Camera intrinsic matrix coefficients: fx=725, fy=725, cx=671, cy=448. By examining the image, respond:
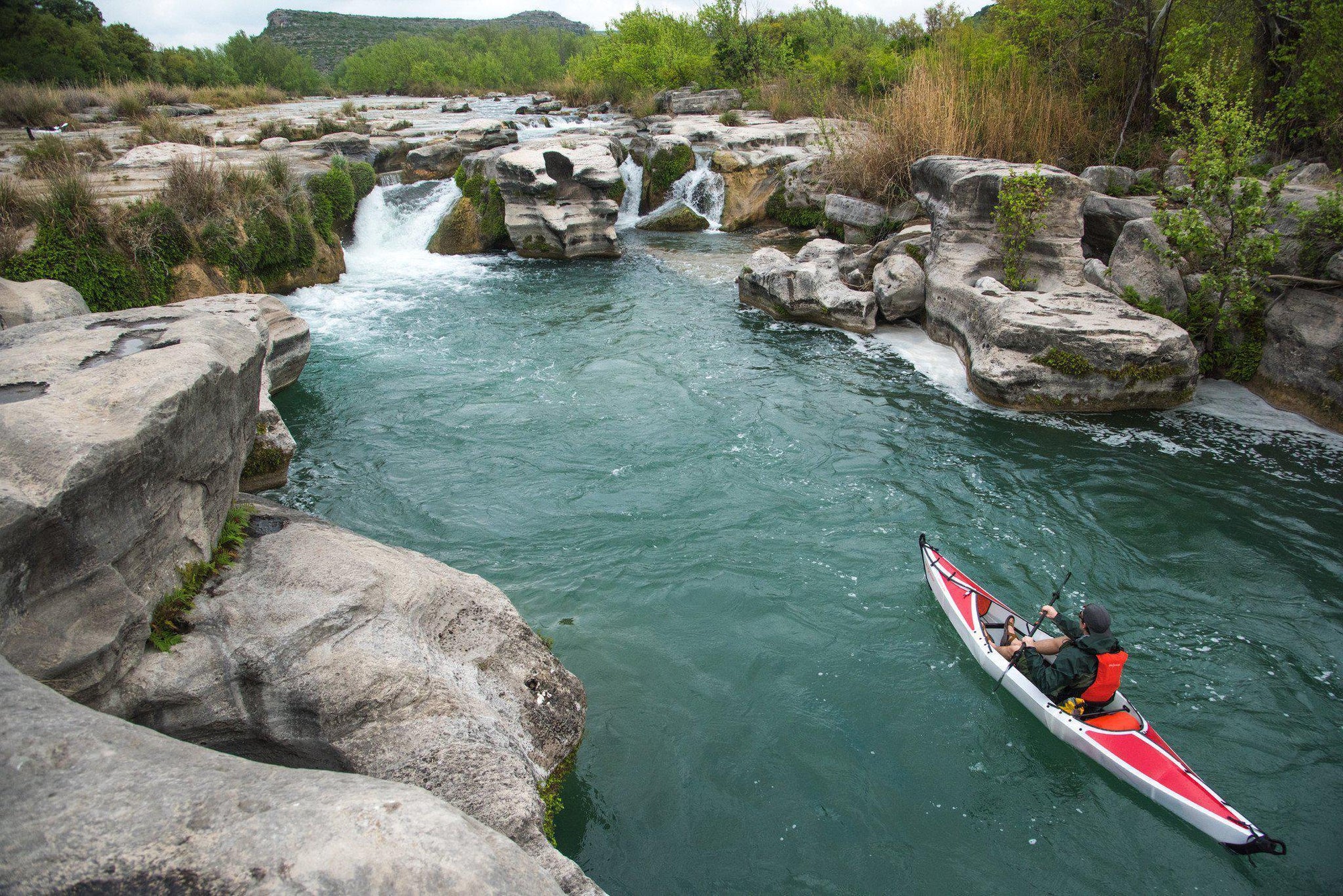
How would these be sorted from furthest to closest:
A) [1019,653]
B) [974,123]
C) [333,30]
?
[333,30] < [974,123] < [1019,653]

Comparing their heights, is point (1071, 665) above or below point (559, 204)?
below

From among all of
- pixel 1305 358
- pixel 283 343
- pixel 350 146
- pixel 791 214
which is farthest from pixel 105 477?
pixel 350 146

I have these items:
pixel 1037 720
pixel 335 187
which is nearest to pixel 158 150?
pixel 335 187

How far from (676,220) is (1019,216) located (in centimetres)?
1076

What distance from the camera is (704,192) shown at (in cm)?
2064

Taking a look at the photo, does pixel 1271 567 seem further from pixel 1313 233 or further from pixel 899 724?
pixel 1313 233

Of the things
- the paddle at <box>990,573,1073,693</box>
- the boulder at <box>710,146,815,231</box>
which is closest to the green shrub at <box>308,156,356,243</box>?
the boulder at <box>710,146,815,231</box>

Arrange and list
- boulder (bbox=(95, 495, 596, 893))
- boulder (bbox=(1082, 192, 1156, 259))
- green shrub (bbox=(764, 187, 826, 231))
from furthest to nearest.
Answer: green shrub (bbox=(764, 187, 826, 231)), boulder (bbox=(1082, 192, 1156, 259)), boulder (bbox=(95, 495, 596, 893))

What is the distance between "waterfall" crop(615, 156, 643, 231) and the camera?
69.6 ft

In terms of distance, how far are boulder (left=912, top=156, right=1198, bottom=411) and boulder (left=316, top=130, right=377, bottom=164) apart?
15.7 metres

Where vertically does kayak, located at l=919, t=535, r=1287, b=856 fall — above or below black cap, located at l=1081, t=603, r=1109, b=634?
below

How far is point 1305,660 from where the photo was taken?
5.90 meters

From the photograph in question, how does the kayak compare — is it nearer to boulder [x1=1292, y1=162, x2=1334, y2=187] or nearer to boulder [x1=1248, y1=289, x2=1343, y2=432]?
boulder [x1=1248, y1=289, x2=1343, y2=432]

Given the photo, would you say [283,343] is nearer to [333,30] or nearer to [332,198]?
[332,198]
